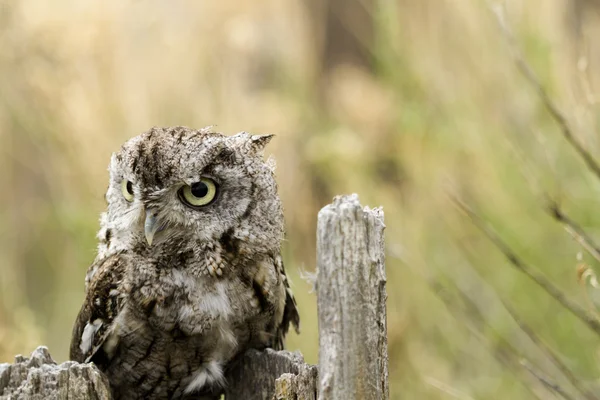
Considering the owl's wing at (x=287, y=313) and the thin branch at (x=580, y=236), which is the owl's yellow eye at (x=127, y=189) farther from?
the thin branch at (x=580, y=236)

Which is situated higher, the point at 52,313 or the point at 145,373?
the point at 52,313

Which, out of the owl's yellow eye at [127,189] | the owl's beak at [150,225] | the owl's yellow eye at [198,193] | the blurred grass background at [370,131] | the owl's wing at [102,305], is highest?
the blurred grass background at [370,131]

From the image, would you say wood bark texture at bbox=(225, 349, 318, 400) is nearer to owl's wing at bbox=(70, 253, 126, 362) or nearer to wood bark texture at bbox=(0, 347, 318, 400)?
wood bark texture at bbox=(0, 347, 318, 400)

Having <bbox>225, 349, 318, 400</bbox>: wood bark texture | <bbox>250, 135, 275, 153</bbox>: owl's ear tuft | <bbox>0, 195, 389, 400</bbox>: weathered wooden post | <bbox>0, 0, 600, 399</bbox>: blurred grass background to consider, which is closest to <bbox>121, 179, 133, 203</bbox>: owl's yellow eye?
<bbox>250, 135, 275, 153</bbox>: owl's ear tuft

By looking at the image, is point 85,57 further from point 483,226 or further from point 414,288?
point 483,226

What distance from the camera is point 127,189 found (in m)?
1.98

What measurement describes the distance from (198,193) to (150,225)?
141 mm

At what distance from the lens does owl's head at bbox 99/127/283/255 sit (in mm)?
1867

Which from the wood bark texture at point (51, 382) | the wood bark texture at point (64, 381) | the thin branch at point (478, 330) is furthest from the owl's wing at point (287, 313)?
the wood bark texture at point (51, 382)

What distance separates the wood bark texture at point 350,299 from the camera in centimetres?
129

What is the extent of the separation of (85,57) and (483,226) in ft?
8.19

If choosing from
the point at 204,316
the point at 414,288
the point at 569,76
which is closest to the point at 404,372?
the point at 414,288

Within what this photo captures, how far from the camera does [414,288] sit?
3490 mm

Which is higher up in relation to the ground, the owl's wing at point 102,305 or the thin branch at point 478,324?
the thin branch at point 478,324
